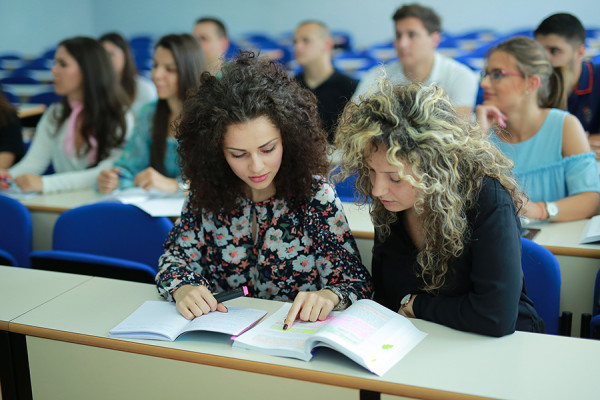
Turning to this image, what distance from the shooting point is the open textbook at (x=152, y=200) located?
2213 mm

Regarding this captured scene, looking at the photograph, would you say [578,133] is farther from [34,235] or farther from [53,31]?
[53,31]

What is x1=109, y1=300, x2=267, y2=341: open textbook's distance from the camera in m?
1.37

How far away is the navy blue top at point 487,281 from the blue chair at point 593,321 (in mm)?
204

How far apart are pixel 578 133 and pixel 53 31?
23.8 feet

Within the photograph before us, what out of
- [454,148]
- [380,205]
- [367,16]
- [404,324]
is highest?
[367,16]

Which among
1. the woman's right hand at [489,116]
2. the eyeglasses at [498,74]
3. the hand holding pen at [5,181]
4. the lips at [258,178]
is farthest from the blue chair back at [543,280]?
the hand holding pen at [5,181]

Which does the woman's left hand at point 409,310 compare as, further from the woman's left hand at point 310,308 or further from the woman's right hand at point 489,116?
the woman's right hand at point 489,116

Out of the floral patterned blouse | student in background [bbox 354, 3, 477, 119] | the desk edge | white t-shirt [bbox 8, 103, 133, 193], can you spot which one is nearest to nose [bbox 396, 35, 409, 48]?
student in background [bbox 354, 3, 477, 119]

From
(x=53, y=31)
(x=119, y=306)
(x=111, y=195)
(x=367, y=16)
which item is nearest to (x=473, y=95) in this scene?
(x=111, y=195)

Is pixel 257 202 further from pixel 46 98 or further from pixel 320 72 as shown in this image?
pixel 46 98

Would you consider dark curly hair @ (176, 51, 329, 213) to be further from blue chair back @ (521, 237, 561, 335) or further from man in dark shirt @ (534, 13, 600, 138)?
man in dark shirt @ (534, 13, 600, 138)

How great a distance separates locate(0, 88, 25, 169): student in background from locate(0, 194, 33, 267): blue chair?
1072mm

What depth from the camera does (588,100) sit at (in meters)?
3.17

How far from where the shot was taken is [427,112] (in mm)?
1312
